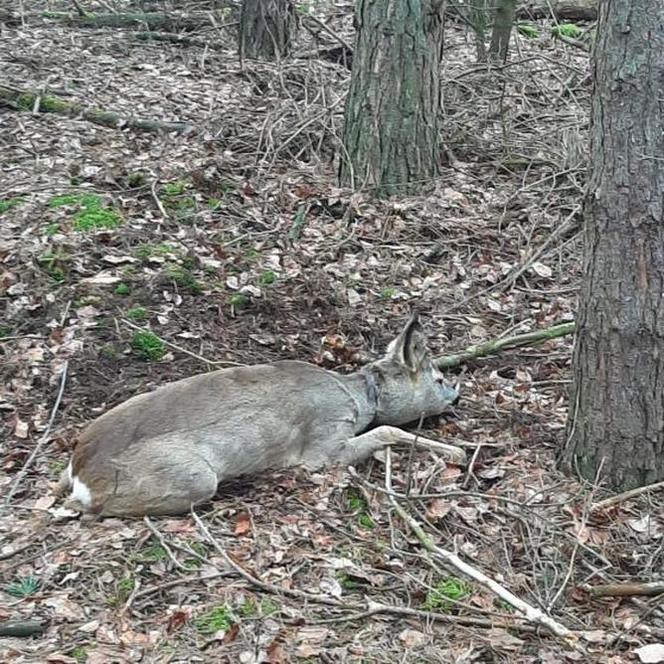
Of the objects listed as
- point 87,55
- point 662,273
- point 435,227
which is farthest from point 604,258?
point 87,55

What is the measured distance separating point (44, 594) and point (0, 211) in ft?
16.0

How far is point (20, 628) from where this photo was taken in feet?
16.6

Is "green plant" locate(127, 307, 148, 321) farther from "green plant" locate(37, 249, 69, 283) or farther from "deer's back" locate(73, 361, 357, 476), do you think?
"deer's back" locate(73, 361, 357, 476)

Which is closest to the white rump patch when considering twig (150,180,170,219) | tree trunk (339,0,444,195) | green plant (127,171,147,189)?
twig (150,180,170,219)

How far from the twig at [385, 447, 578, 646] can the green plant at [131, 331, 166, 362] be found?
2.27 metres

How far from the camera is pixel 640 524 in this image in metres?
5.93

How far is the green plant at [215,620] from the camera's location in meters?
5.13

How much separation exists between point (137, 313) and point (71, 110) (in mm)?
4275

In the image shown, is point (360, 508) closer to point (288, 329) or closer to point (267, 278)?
point (288, 329)

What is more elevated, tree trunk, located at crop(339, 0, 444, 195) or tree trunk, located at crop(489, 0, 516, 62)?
tree trunk, located at crop(489, 0, 516, 62)

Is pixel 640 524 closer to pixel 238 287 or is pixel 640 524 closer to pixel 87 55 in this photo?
pixel 238 287

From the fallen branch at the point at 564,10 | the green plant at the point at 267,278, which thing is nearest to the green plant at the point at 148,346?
the green plant at the point at 267,278

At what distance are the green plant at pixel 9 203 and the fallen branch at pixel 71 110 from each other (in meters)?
2.05

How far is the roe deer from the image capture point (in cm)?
602
